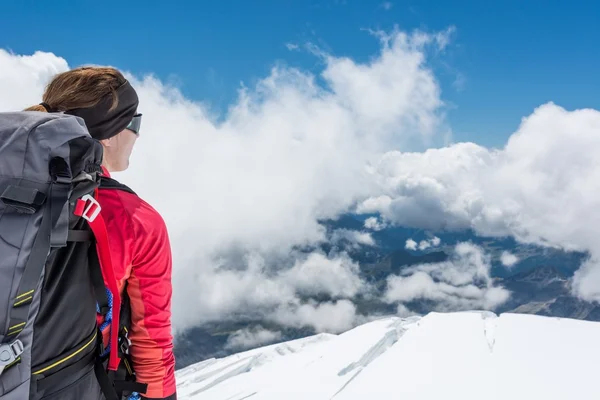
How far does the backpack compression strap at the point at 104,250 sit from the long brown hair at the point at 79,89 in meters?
0.75

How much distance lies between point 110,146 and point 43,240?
126cm

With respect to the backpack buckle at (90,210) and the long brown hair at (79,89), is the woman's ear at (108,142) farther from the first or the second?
the backpack buckle at (90,210)

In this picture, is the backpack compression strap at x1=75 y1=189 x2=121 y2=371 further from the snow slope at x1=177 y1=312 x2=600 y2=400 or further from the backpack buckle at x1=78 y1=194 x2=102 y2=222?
the snow slope at x1=177 y1=312 x2=600 y2=400

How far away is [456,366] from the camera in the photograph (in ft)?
38.1

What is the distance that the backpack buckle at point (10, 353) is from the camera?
1882 millimetres

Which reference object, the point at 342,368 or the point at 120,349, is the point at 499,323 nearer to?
the point at 342,368

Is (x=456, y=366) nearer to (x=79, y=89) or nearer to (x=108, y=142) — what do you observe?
(x=108, y=142)

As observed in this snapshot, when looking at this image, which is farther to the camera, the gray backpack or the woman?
the woman

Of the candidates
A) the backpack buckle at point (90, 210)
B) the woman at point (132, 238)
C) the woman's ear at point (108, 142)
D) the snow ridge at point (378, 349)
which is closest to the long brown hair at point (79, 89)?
the woman at point (132, 238)

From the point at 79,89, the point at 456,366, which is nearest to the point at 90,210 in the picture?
the point at 79,89

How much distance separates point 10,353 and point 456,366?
1225 centimetres

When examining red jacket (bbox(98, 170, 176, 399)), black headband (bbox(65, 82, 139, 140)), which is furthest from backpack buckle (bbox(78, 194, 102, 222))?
black headband (bbox(65, 82, 139, 140))

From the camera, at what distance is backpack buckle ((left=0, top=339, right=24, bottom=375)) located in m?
1.88

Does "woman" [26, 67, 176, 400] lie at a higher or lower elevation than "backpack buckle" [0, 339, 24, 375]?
higher
